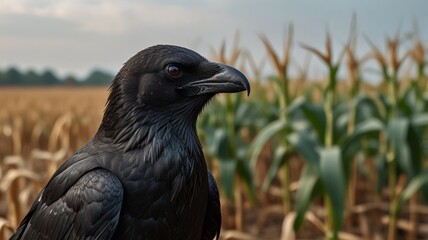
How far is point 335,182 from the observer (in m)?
3.51

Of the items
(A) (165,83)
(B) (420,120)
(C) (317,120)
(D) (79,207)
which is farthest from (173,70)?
(B) (420,120)

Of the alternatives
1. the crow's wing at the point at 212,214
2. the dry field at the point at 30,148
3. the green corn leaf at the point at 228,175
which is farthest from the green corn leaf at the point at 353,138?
the crow's wing at the point at 212,214

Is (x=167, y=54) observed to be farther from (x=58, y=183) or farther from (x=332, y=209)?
(x=332, y=209)

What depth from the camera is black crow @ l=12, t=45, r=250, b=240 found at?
1674mm

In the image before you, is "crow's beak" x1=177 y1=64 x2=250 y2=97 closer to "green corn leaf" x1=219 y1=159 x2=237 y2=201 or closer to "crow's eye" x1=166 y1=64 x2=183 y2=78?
"crow's eye" x1=166 y1=64 x2=183 y2=78

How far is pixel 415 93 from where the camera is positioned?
17.4ft

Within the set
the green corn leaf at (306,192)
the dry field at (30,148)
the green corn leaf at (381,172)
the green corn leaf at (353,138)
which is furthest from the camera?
the green corn leaf at (381,172)

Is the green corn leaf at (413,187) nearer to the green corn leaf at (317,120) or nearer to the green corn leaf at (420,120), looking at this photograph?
the green corn leaf at (420,120)

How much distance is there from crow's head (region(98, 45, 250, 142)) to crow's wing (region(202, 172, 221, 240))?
1.17ft

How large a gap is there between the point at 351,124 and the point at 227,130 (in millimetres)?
1020

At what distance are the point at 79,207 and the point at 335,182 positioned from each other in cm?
209

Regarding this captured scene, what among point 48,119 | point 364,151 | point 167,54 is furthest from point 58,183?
point 48,119

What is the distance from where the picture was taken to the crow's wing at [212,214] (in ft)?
6.70

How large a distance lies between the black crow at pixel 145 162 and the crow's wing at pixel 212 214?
0.22 metres
